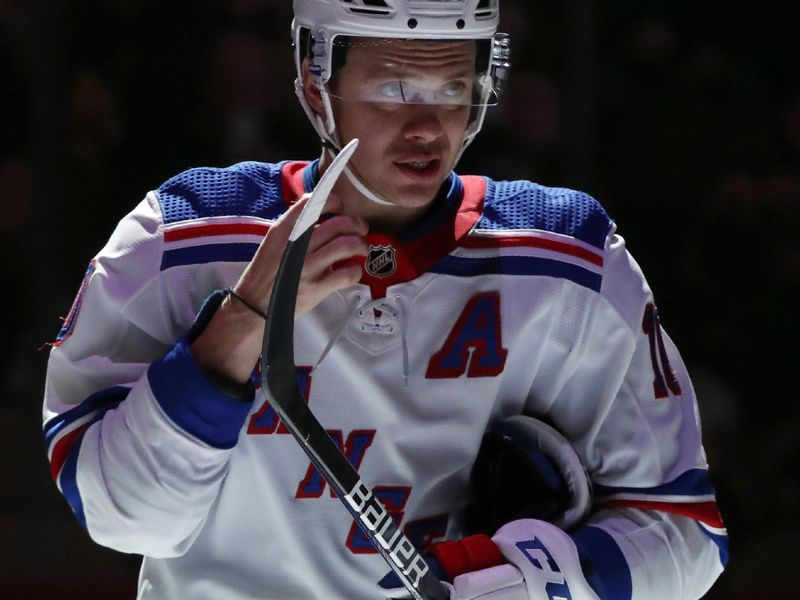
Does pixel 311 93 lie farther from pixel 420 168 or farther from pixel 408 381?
pixel 408 381

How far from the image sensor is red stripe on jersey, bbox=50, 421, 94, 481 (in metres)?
1.84

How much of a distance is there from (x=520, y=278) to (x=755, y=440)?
206 cm

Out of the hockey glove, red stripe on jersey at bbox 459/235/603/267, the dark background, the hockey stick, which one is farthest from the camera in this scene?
the dark background

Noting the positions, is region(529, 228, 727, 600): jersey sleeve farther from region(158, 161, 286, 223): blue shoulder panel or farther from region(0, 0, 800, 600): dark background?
region(0, 0, 800, 600): dark background

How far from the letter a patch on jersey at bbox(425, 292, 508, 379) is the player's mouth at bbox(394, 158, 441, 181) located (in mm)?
204

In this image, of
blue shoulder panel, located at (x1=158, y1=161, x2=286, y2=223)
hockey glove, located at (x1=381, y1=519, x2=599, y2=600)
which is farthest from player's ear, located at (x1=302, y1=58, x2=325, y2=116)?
hockey glove, located at (x1=381, y1=519, x2=599, y2=600)

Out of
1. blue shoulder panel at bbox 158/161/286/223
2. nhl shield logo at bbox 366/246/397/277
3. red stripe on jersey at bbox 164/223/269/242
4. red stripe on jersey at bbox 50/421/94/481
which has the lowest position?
red stripe on jersey at bbox 50/421/94/481

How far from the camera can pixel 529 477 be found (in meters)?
1.97

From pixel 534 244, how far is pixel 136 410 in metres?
0.57

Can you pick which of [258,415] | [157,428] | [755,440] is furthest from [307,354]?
[755,440]

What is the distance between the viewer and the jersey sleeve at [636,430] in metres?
1.98

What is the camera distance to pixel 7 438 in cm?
369

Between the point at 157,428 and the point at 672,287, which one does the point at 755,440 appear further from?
the point at 157,428

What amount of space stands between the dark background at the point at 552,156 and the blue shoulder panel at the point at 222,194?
1.69 m
